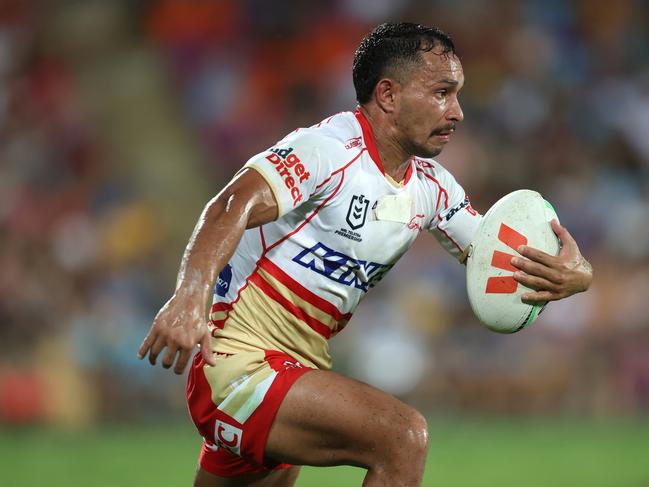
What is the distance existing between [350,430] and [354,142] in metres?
1.20

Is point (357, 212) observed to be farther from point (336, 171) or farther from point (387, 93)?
point (387, 93)

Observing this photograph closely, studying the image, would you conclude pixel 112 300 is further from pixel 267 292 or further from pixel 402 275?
pixel 267 292

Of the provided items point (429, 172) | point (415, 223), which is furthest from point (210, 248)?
point (429, 172)

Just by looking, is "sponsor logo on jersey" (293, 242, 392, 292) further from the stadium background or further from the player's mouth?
the stadium background

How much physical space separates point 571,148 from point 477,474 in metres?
5.65

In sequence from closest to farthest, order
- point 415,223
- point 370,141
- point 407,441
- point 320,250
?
1. point 407,441
2. point 320,250
3. point 370,141
4. point 415,223

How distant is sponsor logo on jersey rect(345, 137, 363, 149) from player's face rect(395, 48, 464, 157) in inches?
7.0

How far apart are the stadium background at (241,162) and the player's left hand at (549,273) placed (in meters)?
3.88

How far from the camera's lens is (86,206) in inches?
495

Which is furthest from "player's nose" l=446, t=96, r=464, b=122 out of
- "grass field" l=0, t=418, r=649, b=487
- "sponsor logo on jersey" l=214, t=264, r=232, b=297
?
"grass field" l=0, t=418, r=649, b=487

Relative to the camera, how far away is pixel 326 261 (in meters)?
4.18

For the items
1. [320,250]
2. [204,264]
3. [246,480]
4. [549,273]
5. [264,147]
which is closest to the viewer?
[204,264]

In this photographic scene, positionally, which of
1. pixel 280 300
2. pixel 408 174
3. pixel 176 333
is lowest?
pixel 176 333

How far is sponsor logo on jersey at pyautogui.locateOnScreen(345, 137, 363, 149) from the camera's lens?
4.13 m
